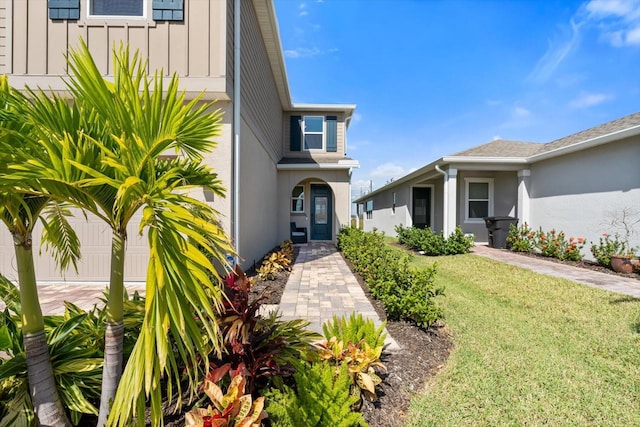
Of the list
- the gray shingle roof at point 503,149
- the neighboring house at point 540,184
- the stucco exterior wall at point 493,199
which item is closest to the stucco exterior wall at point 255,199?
the neighboring house at point 540,184

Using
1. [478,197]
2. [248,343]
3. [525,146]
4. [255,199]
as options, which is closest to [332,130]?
[255,199]

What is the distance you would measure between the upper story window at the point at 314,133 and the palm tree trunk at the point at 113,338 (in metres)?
10.4

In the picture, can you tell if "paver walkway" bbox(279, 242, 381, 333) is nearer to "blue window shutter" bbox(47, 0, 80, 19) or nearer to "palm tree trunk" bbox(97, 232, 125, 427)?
"palm tree trunk" bbox(97, 232, 125, 427)

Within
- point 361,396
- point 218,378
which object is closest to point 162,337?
point 218,378

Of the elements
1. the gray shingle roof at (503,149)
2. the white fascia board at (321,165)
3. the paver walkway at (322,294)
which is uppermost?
the gray shingle roof at (503,149)

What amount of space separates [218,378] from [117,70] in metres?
1.81

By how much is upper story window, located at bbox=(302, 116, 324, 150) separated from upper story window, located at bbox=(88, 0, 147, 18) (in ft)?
23.9

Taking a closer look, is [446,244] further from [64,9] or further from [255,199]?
[64,9]

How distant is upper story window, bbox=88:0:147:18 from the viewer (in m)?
4.83

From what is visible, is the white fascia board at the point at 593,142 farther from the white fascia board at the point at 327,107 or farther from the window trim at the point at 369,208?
the window trim at the point at 369,208

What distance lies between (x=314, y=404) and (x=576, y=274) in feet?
24.9

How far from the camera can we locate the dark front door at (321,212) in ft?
41.3

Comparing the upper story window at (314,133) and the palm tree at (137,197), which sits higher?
the upper story window at (314,133)

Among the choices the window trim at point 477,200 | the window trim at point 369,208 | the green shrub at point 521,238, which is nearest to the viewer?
the green shrub at point 521,238
